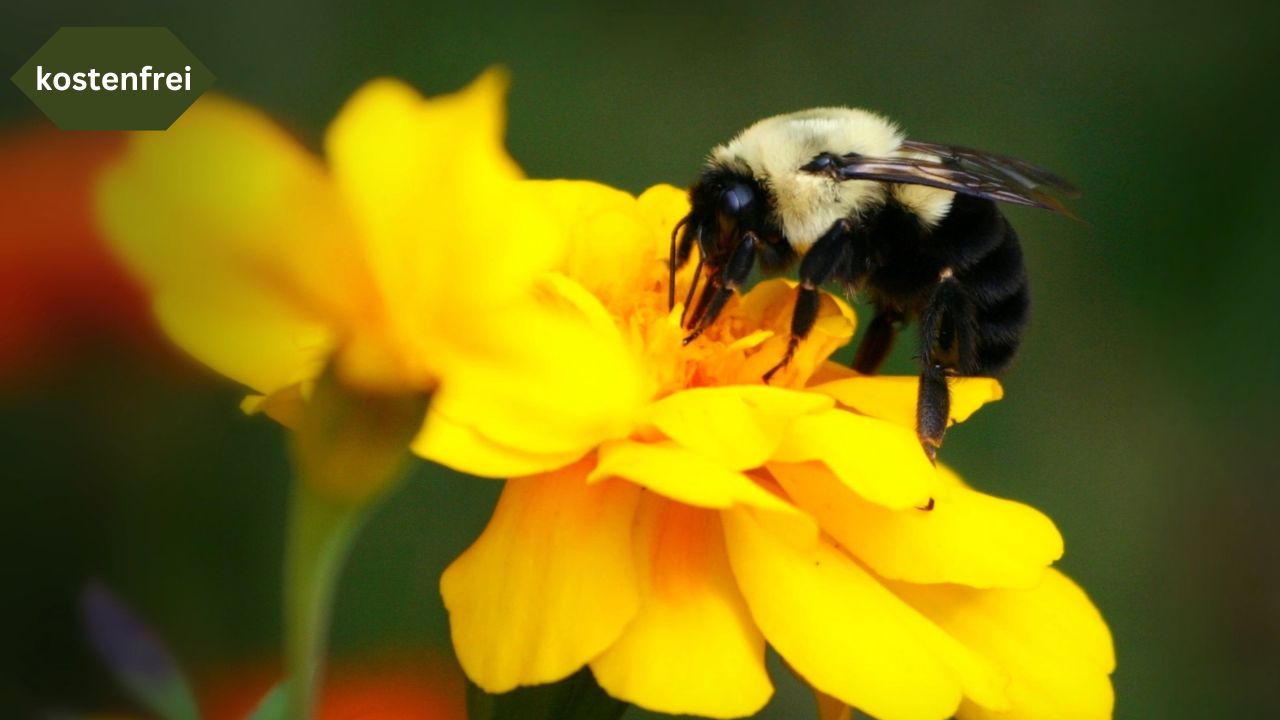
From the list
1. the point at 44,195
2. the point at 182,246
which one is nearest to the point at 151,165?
the point at 182,246

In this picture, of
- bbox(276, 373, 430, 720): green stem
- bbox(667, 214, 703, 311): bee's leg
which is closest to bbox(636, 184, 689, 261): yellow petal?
bbox(667, 214, 703, 311): bee's leg

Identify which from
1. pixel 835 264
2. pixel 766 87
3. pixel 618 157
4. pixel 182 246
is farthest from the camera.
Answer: pixel 766 87

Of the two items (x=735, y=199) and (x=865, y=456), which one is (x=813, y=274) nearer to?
(x=735, y=199)

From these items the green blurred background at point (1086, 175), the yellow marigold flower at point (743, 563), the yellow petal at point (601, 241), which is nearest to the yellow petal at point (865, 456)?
the yellow marigold flower at point (743, 563)

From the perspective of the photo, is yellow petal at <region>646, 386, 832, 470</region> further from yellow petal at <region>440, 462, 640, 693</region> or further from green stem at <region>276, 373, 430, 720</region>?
green stem at <region>276, 373, 430, 720</region>

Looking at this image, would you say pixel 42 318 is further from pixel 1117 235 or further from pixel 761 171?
pixel 1117 235

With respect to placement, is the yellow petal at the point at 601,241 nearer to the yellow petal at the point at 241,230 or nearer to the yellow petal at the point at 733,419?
the yellow petal at the point at 733,419

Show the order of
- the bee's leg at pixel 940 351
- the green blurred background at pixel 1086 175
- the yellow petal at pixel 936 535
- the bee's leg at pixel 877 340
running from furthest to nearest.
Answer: the green blurred background at pixel 1086 175
the bee's leg at pixel 877 340
the bee's leg at pixel 940 351
the yellow petal at pixel 936 535
